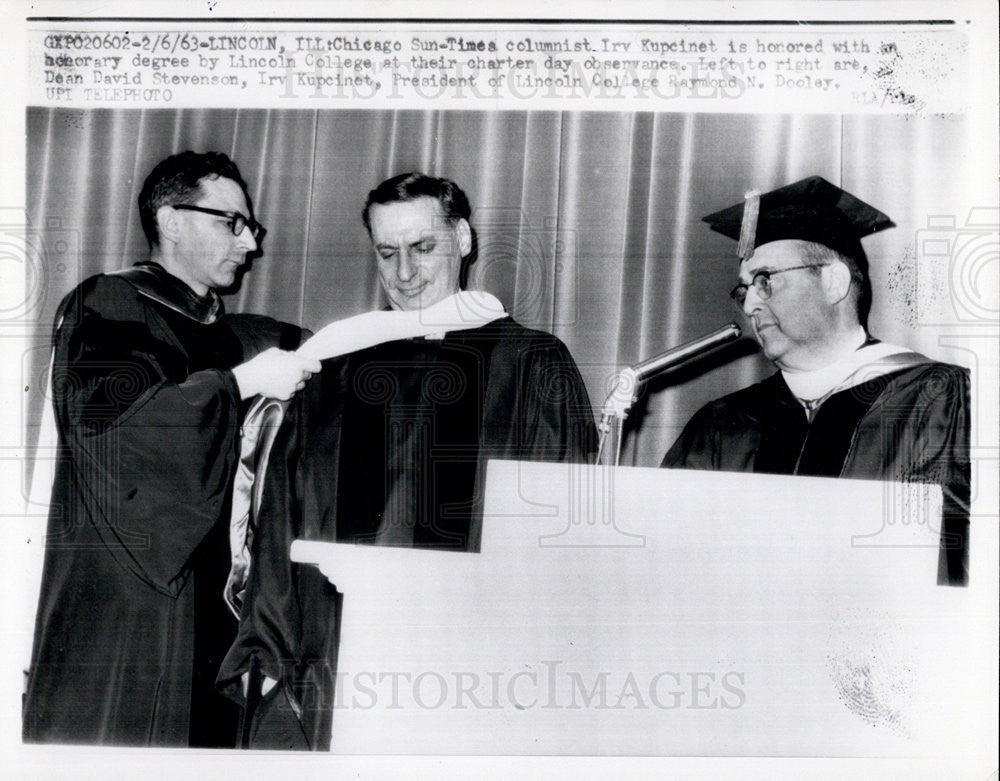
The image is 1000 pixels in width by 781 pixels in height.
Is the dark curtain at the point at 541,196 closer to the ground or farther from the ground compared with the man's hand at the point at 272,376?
farther from the ground

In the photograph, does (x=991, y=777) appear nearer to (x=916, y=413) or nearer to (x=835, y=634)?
(x=835, y=634)

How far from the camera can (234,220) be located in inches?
98.8

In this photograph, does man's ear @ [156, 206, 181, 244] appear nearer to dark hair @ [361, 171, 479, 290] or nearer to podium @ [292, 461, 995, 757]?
dark hair @ [361, 171, 479, 290]

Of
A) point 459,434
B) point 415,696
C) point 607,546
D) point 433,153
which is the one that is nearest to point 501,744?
point 415,696

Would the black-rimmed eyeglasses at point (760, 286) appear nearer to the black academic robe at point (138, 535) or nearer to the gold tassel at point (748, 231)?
the gold tassel at point (748, 231)

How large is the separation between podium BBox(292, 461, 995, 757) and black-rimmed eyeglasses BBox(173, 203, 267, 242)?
838mm

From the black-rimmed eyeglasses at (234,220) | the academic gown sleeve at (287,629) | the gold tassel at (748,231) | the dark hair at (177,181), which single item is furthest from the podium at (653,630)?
the dark hair at (177,181)

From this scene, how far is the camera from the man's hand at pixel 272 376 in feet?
8.07

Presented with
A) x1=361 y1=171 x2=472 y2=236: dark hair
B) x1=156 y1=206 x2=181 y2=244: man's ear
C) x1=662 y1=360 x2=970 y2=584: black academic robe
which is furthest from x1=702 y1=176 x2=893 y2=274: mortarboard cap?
x1=156 y1=206 x2=181 y2=244: man's ear

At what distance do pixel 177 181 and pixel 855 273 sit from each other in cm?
178

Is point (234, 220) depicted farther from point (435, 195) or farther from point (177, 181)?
point (435, 195)

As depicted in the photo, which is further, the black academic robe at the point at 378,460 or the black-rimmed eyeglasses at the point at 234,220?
the black-rimmed eyeglasses at the point at 234,220

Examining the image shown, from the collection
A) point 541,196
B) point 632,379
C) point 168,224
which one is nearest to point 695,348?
point 632,379

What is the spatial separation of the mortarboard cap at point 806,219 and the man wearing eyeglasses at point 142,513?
3.89ft
